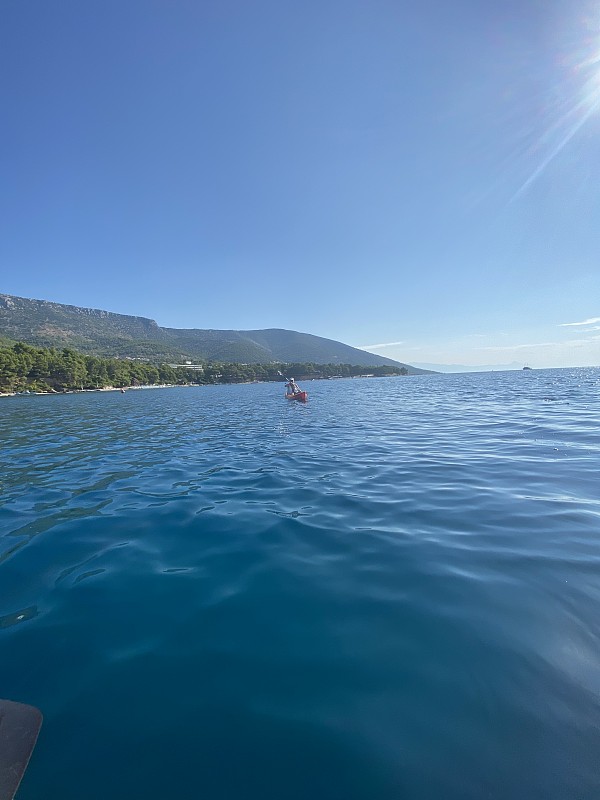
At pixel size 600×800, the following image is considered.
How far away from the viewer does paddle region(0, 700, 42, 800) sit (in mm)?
2359

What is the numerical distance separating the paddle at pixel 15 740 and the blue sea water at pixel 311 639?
9 centimetres

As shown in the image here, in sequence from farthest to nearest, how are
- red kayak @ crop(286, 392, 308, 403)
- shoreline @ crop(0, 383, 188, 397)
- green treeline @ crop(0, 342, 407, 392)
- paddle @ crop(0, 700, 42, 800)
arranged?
green treeline @ crop(0, 342, 407, 392)
shoreline @ crop(0, 383, 188, 397)
red kayak @ crop(286, 392, 308, 403)
paddle @ crop(0, 700, 42, 800)

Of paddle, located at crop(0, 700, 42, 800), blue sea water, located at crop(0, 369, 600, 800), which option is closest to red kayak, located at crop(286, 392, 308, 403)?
blue sea water, located at crop(0, 369, 600, 800)

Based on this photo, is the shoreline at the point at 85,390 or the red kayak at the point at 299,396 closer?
the red kayak at the point at 299,396

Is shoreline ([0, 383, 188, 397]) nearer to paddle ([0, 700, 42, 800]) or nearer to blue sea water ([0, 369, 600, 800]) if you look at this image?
blue sea water ([0, 369, 600, 800])

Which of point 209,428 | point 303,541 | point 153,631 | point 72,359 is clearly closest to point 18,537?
point 153,631

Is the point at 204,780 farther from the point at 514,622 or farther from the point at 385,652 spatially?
the point at 514,622

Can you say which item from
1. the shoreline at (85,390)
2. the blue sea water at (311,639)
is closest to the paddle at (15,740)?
the blue sea water at (311,639)

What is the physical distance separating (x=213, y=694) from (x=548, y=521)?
5.76 meters

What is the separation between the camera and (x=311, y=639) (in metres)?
3.67

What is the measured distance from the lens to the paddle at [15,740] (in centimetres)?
236

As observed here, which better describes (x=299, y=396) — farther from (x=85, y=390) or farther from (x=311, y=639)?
(x=85, y=390)

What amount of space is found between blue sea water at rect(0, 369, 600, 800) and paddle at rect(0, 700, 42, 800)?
0.09 meters

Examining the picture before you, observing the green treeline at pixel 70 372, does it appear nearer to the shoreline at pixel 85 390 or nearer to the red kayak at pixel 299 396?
the shoreline at pixel 85 390
